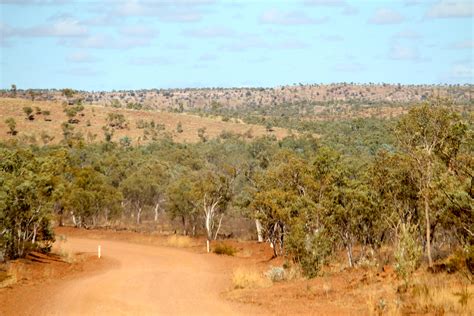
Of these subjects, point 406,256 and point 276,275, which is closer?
point 406,256

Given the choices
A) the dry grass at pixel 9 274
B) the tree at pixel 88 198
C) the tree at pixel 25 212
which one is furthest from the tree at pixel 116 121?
the dry grass at pixel 9 274

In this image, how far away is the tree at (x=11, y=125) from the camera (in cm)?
9918

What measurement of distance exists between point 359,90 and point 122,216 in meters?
142

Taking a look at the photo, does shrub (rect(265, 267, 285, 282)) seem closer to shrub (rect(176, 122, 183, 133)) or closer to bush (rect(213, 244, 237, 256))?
bush (rect(213, 244, 237, 256))

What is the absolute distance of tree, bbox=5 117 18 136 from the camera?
325 ft

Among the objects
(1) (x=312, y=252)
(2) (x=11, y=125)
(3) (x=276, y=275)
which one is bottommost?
(3) (x=276, y=275)

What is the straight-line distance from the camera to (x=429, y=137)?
26.0 metres

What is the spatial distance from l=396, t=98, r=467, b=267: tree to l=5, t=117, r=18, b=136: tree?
84946 millimetres

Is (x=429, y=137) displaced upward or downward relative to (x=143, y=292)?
upward

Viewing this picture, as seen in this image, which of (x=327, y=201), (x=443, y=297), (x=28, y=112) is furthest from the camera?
(x=28, y=112)

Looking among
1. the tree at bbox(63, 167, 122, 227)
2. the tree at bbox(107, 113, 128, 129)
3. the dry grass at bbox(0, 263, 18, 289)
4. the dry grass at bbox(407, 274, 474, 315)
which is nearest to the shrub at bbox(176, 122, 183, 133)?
the tree at bbox(107, 113, 128, 129)

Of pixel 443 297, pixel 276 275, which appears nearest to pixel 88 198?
pixel 276 275

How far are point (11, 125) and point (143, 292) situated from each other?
84.9 meters

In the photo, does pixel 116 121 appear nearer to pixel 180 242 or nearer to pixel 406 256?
pixel 180 242
